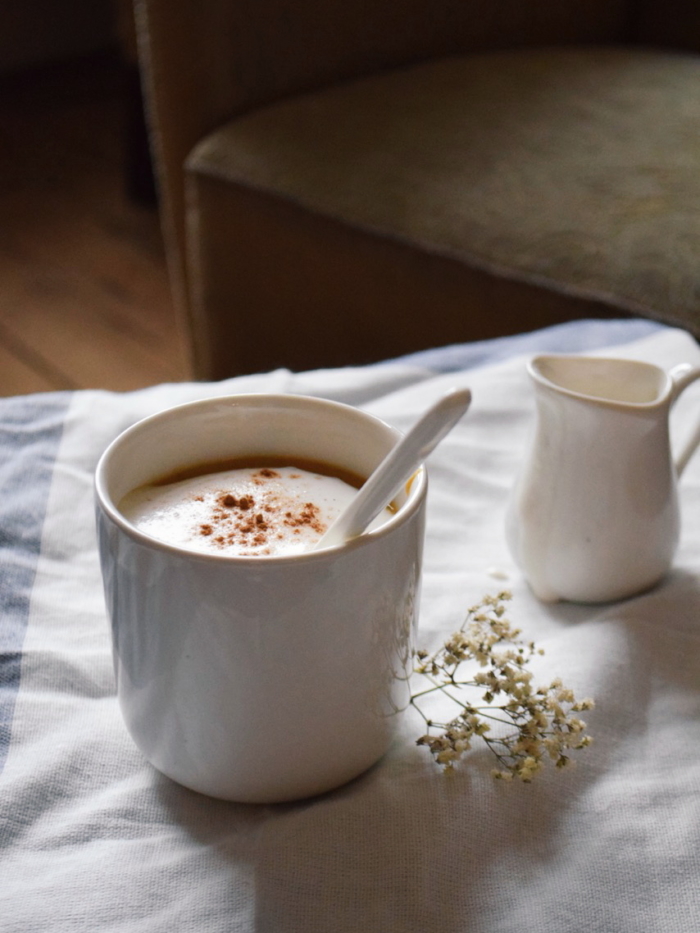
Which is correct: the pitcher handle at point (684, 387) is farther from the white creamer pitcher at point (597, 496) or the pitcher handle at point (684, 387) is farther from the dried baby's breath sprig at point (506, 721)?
the dried baby's breath sprig at point (506, 721)

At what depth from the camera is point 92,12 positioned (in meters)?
3.55

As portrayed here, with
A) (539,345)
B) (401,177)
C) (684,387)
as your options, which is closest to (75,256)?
(401,177)

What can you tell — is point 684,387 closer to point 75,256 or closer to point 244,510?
point 244,510

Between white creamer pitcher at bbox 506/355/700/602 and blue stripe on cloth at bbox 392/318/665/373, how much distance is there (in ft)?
0.78

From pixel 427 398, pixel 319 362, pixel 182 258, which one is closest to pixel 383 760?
pixel 427 398

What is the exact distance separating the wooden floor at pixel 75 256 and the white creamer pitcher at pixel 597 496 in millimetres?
1405

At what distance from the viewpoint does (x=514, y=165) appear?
1272 millimetres

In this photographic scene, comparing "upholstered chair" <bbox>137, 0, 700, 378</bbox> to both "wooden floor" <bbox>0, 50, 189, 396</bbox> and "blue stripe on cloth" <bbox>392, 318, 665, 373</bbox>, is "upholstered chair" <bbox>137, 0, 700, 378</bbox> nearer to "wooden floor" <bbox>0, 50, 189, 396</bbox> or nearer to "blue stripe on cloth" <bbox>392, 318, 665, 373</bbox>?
"blue stripe on cloth" <bbox>392, 318, 665, 373</bbox>

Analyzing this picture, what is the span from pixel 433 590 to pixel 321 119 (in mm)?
987

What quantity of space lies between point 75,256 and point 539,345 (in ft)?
5.95

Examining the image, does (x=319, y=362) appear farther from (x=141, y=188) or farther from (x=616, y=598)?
(x=141, y=188)

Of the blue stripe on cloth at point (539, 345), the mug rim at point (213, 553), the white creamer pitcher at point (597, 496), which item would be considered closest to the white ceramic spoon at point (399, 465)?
the mug rim at point (213, 553)

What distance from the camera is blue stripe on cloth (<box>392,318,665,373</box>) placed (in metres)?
0.82

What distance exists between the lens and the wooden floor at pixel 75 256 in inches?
77.7
